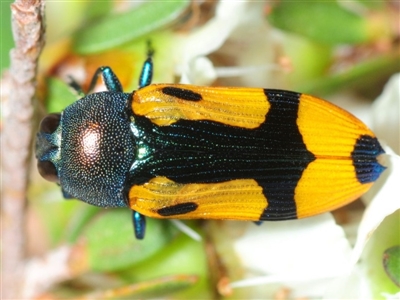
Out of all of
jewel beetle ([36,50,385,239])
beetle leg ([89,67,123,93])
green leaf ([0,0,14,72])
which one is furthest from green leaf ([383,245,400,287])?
green leaf ([0,0,14,72])

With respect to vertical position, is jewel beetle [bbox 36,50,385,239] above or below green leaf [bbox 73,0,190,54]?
below

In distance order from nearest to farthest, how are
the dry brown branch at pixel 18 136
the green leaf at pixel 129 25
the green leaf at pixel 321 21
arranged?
1. the dry brown branch at pixel 18 136
2. the green leaf at pixel 129 25
3. the green leaf at pixel 321 21

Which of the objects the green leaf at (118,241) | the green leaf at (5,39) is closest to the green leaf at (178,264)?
the green leaf at (118,241)

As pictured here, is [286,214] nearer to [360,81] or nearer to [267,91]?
[267,91]

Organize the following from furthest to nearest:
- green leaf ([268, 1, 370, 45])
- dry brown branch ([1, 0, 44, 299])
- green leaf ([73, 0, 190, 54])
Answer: green leaf ([268, 1, 370, 45]), green leaf ([73, 0, 190, 54]), dry brown branch ([1, 0, 44, 299])

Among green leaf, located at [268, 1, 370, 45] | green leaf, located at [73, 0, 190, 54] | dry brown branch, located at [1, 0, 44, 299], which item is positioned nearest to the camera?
dry brown branch, located at [1, 0, 44, 299]

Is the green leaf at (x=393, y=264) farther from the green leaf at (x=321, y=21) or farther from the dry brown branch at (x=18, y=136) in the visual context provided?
the dry brown branch at (x=18, y=136)

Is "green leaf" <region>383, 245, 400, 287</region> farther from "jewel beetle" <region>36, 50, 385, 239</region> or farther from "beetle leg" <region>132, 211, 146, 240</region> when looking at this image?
"beetle leg" <region>132, 211, 146, 240</region>
